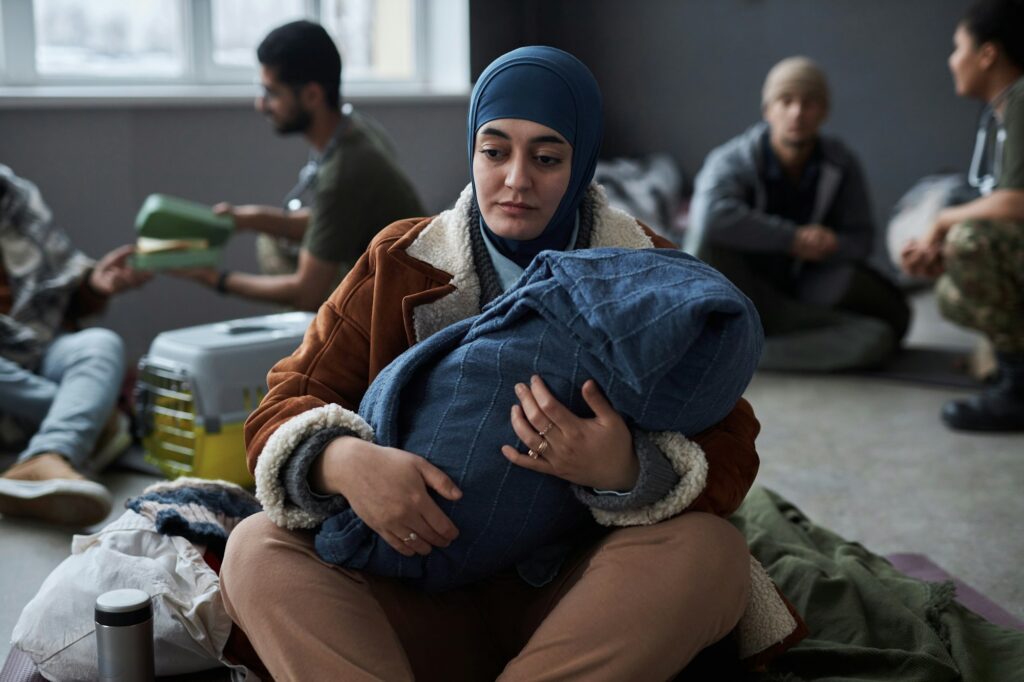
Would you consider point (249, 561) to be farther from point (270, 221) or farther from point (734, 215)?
point (734, 215)

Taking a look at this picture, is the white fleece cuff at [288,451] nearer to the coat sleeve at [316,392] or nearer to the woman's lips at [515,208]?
the coat sleeve at [316,392]

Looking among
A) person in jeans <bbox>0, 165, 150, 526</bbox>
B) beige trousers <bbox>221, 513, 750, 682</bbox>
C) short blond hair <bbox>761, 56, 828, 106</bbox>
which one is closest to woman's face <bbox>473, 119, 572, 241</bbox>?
beige trousers <bbox>221, 513, 750, 682</bbox>

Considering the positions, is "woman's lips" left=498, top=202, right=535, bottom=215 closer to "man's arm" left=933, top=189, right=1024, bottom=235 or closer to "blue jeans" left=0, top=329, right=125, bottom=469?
"blue jeans" left=0, top=329, right=125, bottom=469

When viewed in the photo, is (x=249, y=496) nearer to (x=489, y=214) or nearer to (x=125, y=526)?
(x=125, y=526)

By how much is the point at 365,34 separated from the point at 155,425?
2638 millimetres

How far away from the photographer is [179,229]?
281 cm

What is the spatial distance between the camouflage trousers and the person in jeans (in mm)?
2089

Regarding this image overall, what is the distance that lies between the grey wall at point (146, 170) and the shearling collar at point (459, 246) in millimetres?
2321

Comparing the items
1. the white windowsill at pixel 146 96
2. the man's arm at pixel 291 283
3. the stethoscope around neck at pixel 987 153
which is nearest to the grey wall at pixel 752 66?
the white windowsill at pixel 146 96

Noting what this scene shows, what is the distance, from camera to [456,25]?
4.67 meters

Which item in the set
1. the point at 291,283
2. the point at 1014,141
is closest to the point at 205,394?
the point at 291,283

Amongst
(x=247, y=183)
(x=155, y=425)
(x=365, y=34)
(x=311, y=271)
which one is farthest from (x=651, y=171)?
→ (x=155, y=425)

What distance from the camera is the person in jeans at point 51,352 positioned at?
2293mm

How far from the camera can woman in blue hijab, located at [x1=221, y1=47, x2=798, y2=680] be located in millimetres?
1172
